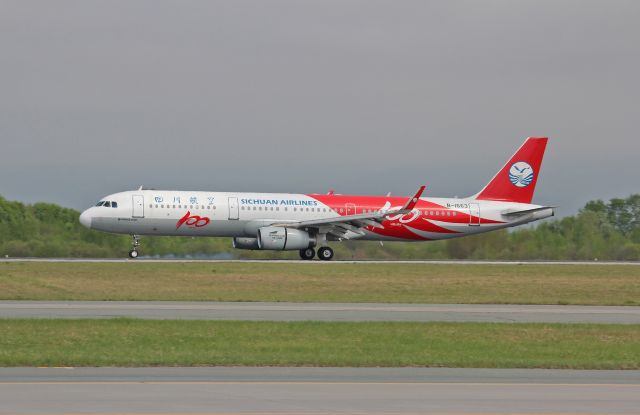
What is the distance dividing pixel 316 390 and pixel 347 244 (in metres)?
44.9

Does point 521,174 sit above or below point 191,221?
above

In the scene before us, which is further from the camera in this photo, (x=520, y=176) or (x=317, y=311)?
(x=520, y=176)

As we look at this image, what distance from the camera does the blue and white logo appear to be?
6256 cm

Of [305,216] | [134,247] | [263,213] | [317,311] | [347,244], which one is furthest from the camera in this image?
[347,244]

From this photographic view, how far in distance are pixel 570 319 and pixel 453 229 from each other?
31340mm

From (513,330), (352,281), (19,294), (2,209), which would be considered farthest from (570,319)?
(2,209)

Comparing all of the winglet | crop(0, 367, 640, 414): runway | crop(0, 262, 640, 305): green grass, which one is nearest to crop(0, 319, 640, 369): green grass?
crop(0, 367, 640, 414): runway

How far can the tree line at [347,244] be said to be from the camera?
196 feet

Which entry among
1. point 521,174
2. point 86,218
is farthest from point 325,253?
point 521,174

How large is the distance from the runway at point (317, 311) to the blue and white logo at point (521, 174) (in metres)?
29.7

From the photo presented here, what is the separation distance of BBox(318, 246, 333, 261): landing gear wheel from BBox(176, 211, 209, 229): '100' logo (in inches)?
267

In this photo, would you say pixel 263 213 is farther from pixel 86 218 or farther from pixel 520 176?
pixel 520 176

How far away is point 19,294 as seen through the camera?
111 ft

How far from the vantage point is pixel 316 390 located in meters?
15.1
